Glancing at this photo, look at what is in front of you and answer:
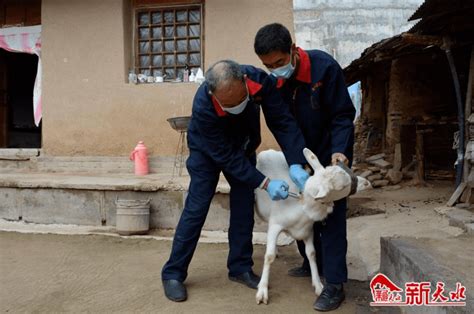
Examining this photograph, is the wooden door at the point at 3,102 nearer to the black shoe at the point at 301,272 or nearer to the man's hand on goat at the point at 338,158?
the black shoe at the point at 301,272

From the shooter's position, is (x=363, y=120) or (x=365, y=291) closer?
(x=365, y=291)

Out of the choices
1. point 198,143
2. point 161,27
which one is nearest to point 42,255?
point 198,143

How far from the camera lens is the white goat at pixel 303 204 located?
241 centimetres

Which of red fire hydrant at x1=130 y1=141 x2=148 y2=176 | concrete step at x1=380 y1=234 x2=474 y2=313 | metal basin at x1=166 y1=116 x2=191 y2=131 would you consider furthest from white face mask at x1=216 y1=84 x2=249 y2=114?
red fire hydrant at x1=130 y1=141 x2=148 y2=176

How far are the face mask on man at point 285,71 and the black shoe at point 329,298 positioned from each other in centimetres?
130

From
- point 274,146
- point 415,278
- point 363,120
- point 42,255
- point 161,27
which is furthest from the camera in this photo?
point 363,120

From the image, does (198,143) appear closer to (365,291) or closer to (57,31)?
(365,291)

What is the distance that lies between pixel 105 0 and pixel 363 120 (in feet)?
22.0

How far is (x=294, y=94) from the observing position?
2.79 m

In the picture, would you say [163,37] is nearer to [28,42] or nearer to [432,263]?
[28,42]

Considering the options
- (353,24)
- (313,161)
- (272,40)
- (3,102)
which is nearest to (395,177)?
(313,161)

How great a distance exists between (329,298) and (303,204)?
573 mm

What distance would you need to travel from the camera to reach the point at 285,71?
8.59 ft

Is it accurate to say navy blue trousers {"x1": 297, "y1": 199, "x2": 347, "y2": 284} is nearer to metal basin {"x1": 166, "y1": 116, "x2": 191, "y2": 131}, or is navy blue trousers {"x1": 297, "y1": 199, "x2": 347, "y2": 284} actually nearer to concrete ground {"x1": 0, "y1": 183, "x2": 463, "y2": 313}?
concrete ground {"x1": 0, "y1": 183, "x2": 463, "y2": 313}
